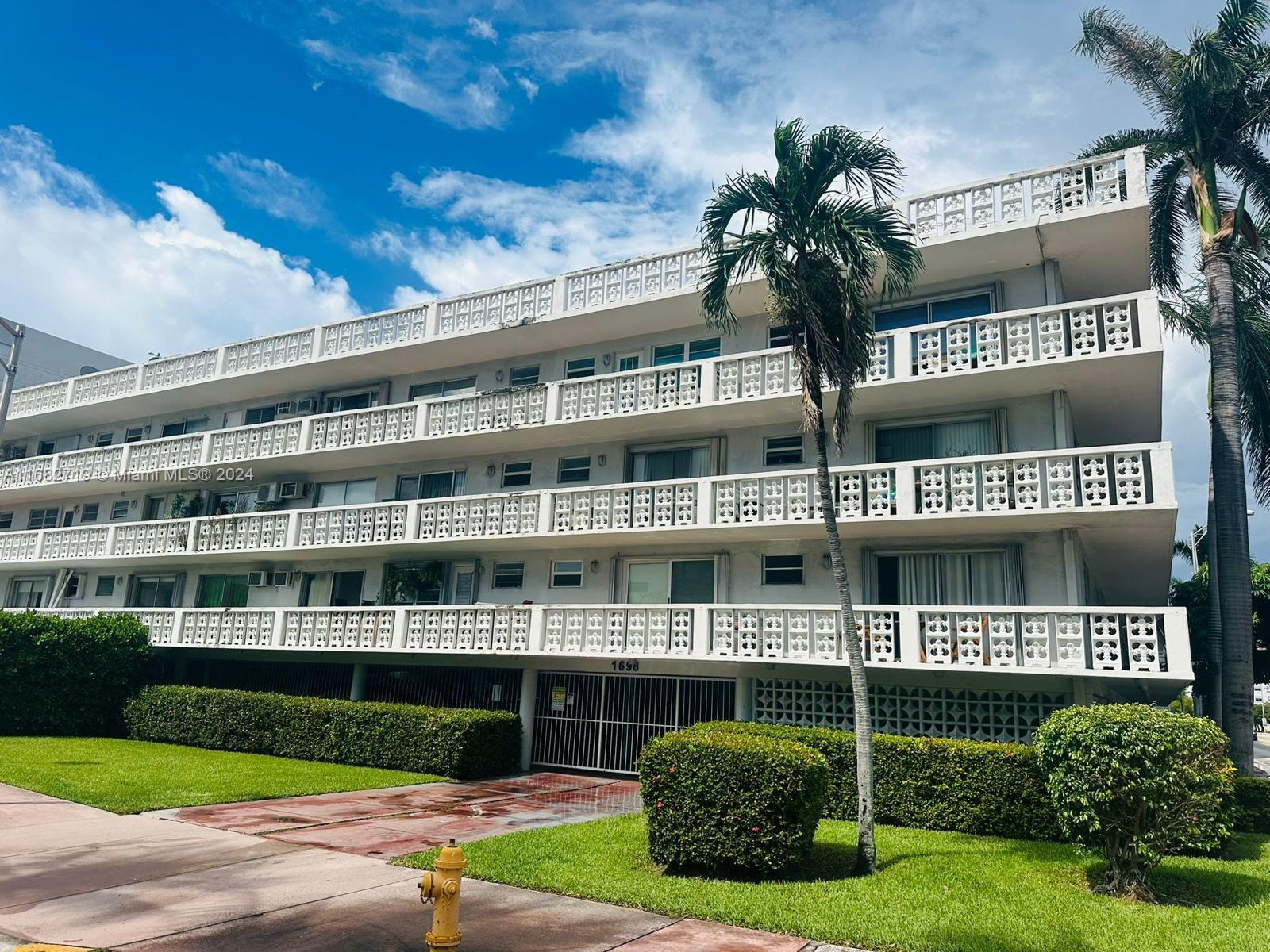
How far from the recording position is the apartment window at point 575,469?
2250 cm

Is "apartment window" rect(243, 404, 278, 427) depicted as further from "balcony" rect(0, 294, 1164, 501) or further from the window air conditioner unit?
the window air conditioner unit

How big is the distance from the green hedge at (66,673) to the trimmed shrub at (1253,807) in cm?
2539

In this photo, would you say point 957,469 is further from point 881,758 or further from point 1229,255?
point 1229,255

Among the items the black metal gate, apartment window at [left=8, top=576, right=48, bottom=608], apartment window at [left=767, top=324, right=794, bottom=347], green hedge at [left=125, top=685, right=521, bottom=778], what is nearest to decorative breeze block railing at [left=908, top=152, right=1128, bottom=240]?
apartment window at [left=767, top=324, right=794, bottom=347]

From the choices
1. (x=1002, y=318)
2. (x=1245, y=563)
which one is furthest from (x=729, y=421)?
(x=1245, y=563)

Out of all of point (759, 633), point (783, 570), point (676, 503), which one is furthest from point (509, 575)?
point (759, 633)

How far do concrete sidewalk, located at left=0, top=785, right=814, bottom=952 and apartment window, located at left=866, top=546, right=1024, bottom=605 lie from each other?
1057 centimetres

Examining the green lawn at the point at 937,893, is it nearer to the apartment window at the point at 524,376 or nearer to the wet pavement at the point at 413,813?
the wet pavement at the point at 413,813

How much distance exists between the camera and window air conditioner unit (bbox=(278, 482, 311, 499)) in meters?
27.2

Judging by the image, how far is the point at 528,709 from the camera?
21.2 m

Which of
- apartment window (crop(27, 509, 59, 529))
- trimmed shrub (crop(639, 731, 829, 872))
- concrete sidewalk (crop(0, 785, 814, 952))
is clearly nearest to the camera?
concrete sidewalk (crop(0, 785, 814, 952))

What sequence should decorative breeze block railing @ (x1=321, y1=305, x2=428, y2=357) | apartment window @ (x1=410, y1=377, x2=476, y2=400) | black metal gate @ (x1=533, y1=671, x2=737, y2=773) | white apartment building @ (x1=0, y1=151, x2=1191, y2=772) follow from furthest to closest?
apartment window @ (x1=410, y1=377, x2=476, y2=400), decorative breeze block railing @ (x1=321, y1=305, x2=428, y2=357), black metal gate @ (x1=533, y1=671, x2=737, y2=773), white apartment building @ (x1=0, y1=151, x2=1191, y2=772)

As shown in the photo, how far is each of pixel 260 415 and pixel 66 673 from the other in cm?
965

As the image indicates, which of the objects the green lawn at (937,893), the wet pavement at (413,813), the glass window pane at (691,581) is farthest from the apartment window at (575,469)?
the green lawn at (937,893)
